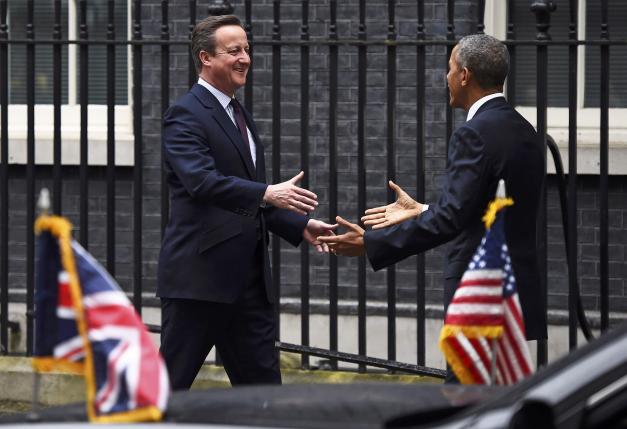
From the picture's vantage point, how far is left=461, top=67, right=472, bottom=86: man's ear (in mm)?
5965

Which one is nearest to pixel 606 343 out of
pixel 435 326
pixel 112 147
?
pixel 112 147

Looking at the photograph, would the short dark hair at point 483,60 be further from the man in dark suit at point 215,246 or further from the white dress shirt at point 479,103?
the man in dark suit at point 215,246

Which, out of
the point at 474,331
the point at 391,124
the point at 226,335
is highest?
the point at 391,124

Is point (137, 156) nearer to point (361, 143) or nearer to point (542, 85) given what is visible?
point (361, 143)

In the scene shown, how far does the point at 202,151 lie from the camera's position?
621cm

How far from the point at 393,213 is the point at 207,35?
3.33 ft

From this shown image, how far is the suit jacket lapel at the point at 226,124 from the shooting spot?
6312 mm

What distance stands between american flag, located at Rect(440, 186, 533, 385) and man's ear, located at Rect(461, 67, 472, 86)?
1531 mm

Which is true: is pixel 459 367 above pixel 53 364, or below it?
below

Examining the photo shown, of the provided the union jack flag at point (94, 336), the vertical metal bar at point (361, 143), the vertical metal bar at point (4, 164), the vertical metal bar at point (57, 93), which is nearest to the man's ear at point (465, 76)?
the vertical metal bar at point (361, 143)

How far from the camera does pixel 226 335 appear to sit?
638 centimetres

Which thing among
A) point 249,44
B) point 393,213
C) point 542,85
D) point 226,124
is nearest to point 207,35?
point 226,124

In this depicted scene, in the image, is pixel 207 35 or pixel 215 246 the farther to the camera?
pixel 207 35

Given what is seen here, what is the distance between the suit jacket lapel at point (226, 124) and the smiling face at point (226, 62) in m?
0.07
